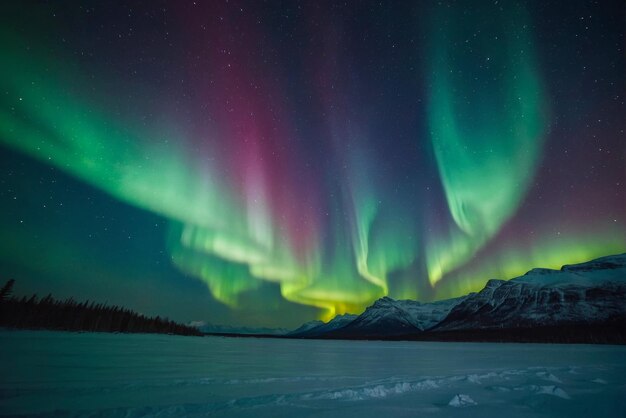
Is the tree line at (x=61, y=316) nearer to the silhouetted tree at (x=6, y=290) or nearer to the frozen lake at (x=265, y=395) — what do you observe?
the silhouetted tree at (x=6, y=290)

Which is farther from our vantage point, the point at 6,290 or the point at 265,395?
the point at 6,290

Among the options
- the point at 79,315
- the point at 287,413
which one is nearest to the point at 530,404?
the point at 287,413

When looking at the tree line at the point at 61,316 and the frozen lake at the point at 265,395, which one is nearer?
the frozen lake at the point at 265,395

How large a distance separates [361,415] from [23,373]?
14027mm

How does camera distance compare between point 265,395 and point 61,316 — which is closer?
point 265,395

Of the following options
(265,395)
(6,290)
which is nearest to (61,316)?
(6,290)

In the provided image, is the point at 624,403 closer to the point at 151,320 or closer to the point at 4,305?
the point at 4,305

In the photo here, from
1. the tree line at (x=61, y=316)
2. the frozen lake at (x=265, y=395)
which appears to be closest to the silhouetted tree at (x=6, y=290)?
the tree line at (x=61, y=316)

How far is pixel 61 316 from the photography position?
8969cm

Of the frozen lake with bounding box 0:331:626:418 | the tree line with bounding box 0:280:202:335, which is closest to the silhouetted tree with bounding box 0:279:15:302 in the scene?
the tree line with bounding box 0:280:202:335

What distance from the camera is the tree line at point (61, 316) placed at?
82.2 m

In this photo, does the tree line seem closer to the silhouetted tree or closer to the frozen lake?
the silhouetted tree

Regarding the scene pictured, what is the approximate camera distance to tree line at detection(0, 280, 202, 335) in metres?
82.2

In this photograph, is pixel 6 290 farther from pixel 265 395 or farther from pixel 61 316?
pixel 265 395
